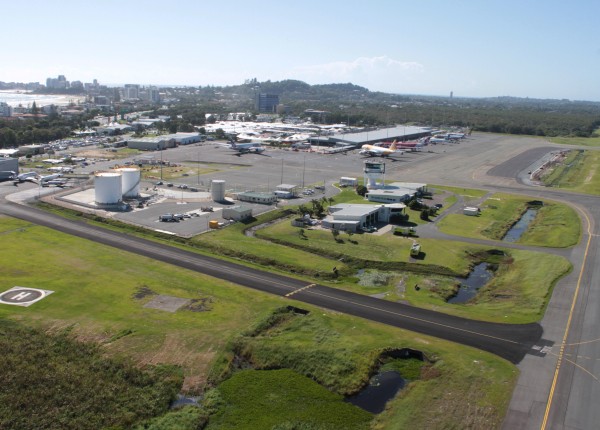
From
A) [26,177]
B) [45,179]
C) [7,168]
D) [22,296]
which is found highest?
[7,168]

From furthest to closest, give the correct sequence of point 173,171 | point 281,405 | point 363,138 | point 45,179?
point 363,138, point 173,171, point 45,179, point 281,405

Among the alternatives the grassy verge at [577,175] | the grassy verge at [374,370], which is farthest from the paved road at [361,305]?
the grassy verge at [577,175]

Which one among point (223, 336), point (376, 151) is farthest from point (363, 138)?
point (223, 336)

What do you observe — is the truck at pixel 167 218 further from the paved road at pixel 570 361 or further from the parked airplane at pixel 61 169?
the paved road at pixel 570 361

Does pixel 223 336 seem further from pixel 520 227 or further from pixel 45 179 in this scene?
pixel 45 179

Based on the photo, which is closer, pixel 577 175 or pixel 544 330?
pixel 544 330

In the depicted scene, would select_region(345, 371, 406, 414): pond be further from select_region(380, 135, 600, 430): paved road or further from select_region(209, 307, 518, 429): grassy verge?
select_region(380, 135, 600, 430): paved road

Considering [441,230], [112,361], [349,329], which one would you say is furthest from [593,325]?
[112,361]
